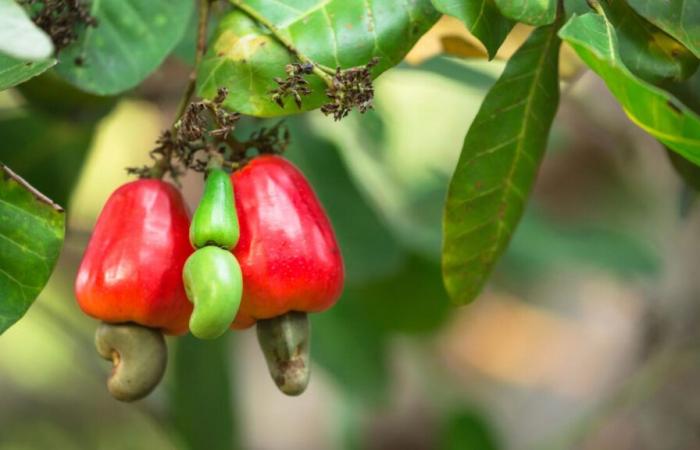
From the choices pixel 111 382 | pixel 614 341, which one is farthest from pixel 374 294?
pixel 111 382

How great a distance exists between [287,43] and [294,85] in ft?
0.18

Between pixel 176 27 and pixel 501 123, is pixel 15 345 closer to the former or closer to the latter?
pixel 176 27

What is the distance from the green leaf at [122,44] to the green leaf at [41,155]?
557mm

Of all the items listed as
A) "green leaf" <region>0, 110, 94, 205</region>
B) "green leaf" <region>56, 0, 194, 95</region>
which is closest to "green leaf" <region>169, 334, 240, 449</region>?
"green leaf" <region>0, 110, 94, 205</region>

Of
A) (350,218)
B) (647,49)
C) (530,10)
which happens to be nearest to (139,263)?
(530,10)

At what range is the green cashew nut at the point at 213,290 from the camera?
37.9 inches

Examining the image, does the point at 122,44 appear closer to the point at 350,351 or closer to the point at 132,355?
the point at 132,355

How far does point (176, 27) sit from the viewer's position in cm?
130

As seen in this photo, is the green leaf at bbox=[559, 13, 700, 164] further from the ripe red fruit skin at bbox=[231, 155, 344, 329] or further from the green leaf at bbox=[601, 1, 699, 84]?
the ripe red fruit skin at bbox=[231, 155, 344, 329]

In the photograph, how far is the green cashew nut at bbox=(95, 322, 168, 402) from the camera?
3.51 ft

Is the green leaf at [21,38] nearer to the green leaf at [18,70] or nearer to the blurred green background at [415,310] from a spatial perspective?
the green leaf at [18,70]

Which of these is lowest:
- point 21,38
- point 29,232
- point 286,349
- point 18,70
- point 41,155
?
point 41,155

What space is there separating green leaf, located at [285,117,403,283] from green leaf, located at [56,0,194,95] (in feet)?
2.47

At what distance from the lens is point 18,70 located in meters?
1.06
